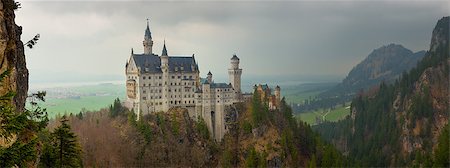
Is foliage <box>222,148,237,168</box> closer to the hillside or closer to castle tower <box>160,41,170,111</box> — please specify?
the hillside

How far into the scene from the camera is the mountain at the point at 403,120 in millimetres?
132625

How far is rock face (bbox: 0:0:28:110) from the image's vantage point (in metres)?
21.6

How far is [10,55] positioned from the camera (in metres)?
23.3

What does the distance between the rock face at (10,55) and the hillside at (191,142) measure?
4441 cm

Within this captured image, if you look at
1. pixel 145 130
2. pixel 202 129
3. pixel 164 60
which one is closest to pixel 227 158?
pixel 202 129

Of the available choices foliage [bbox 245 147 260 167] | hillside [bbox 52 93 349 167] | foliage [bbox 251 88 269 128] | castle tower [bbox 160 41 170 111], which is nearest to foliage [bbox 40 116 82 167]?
hillside [bbox 52 93 349 167]

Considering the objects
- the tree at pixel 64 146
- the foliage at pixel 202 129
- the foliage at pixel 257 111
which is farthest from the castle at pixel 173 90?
the tree at pixel 64 146

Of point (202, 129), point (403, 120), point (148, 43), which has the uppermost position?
point (148, 43)

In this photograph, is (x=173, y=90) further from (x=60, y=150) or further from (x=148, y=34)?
(x=60, y=150)

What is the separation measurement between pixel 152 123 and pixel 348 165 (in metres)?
40.0

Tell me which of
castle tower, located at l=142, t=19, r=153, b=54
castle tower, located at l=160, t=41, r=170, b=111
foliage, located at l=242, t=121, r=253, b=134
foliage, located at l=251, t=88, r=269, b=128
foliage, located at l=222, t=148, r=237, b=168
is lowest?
foliage, located at l=222, t=148, r=237, b=168

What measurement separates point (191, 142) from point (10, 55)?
60558 mm

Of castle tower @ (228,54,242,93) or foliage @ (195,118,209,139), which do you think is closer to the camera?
Answer: foliage @ (195,118,209,139)

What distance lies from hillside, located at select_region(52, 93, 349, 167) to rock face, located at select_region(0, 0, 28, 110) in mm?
44409
